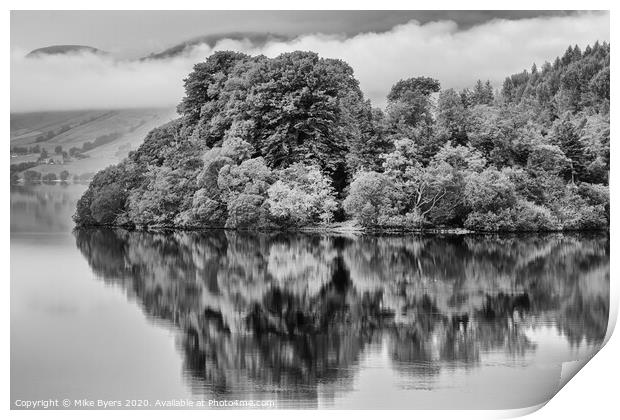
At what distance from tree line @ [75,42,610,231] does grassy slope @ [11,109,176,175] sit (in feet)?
0.58

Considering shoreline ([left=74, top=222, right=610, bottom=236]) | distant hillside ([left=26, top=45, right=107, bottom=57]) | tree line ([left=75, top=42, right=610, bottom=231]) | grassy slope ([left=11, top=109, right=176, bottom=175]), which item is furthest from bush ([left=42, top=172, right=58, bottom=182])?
distant hillside ([left=26, top=45, right=107, bottom=57])

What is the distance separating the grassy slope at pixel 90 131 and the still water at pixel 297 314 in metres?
0.34

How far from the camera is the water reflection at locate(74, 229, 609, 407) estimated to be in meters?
9.30

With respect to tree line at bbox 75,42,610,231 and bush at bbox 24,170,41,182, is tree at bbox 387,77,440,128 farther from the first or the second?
bush at bbox 24,170,41,182

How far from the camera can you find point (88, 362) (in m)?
9.44

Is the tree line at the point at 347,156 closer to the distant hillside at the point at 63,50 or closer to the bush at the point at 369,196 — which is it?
the bush at the point at 369,196

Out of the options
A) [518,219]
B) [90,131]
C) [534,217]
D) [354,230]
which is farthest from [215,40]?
[534,217]

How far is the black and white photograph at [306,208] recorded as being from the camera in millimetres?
9328

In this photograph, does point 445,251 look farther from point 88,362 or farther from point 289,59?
point 88,362

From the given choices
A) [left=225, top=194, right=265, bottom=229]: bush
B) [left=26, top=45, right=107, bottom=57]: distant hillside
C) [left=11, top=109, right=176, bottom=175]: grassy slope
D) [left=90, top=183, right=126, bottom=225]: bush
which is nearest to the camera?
[left=26, top=45, right=107, bottom=57]: distant hillside

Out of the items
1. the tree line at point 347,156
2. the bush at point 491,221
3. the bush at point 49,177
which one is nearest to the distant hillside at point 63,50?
the tree line at point 347,156

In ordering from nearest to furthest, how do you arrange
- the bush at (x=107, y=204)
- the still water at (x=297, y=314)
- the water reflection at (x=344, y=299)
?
the still water at (x=297, y=314) < the water reflection at (x=344, y=299) < the bush at (x=107, y=204)

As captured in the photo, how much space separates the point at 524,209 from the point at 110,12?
15.9 feet
